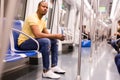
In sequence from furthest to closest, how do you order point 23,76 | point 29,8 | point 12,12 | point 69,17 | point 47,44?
point 69,17 → point 29,8 → point 23,76 → point 47,44 → point 12,12

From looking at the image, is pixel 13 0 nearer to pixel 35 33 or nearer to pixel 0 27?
pixel 0 27

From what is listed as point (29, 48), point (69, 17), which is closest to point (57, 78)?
point (29, 48)

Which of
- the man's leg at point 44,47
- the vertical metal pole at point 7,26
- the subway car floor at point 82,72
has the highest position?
the vertical metal pole at point 7,26

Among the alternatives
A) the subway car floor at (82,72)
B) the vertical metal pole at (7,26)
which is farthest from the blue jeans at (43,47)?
the vertical metal pole at (7,26)

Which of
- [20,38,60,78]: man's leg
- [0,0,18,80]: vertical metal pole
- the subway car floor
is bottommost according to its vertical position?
the subway car floor

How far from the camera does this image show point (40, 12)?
2.85 m

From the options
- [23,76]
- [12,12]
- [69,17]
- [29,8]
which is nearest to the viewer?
[12,12]

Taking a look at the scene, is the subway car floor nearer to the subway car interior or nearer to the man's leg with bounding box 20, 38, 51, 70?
the subway car interior

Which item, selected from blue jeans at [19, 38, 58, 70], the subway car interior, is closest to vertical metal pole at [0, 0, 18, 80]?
the subway car interior

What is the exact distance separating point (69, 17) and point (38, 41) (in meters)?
7.36

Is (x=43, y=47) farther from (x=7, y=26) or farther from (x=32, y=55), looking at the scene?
(x=7, y=26)

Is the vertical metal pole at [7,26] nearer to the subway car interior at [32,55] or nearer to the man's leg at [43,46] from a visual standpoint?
the subway car interior at [32,55]

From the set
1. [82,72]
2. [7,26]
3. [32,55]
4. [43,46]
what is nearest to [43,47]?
[43,46]

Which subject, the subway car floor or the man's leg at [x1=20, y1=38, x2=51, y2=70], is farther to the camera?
the subway car floor
